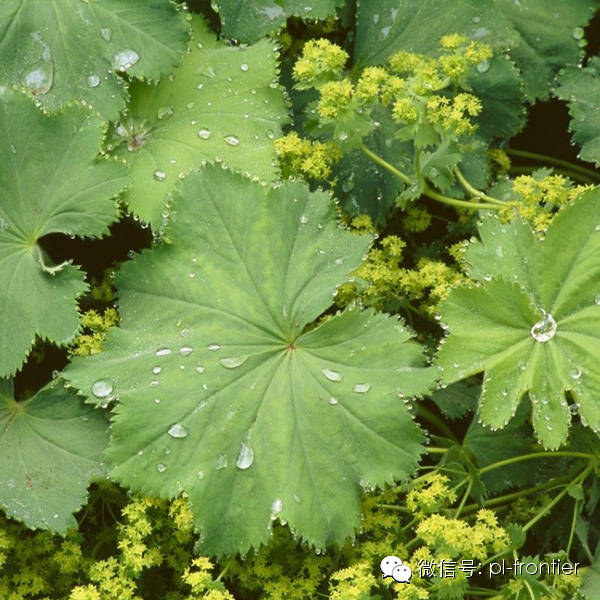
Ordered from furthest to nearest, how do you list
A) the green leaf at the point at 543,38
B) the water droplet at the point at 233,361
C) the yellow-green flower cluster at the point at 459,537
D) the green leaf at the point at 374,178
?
the green leaf at the point at 543,38 → the green leaf at the point at 374,178 → the water droplet at the point at 233,361 → the yellow-green flower cluster at the point at 459,537

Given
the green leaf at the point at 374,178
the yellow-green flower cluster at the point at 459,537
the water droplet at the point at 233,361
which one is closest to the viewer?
the yellow-green flower cluster at the point at 459,537

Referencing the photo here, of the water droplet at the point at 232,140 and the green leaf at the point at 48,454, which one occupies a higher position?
the water droplet at the point at 232,140

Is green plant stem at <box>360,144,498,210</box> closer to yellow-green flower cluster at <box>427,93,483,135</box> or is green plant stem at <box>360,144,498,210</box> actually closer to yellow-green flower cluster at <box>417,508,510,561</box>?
yellow-green flower cluster at <box>427,93,483,135</box>

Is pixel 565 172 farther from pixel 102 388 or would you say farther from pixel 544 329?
pixel 102 388

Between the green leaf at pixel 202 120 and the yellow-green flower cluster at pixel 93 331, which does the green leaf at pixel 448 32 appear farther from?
the yellow-green flower cluster at pixel 93 331

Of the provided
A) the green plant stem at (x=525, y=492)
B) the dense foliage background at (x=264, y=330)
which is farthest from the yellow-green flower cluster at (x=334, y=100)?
the green plant stem at (x=525, y=492)

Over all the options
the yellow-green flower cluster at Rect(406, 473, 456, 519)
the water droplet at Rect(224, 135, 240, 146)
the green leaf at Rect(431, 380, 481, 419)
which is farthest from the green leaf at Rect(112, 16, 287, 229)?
the yellow-green flower cluster at Rect(406, 473, 456, 519)

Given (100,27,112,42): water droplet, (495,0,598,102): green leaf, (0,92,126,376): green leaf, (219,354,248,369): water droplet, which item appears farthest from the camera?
(495,0,598,102): green leaf
